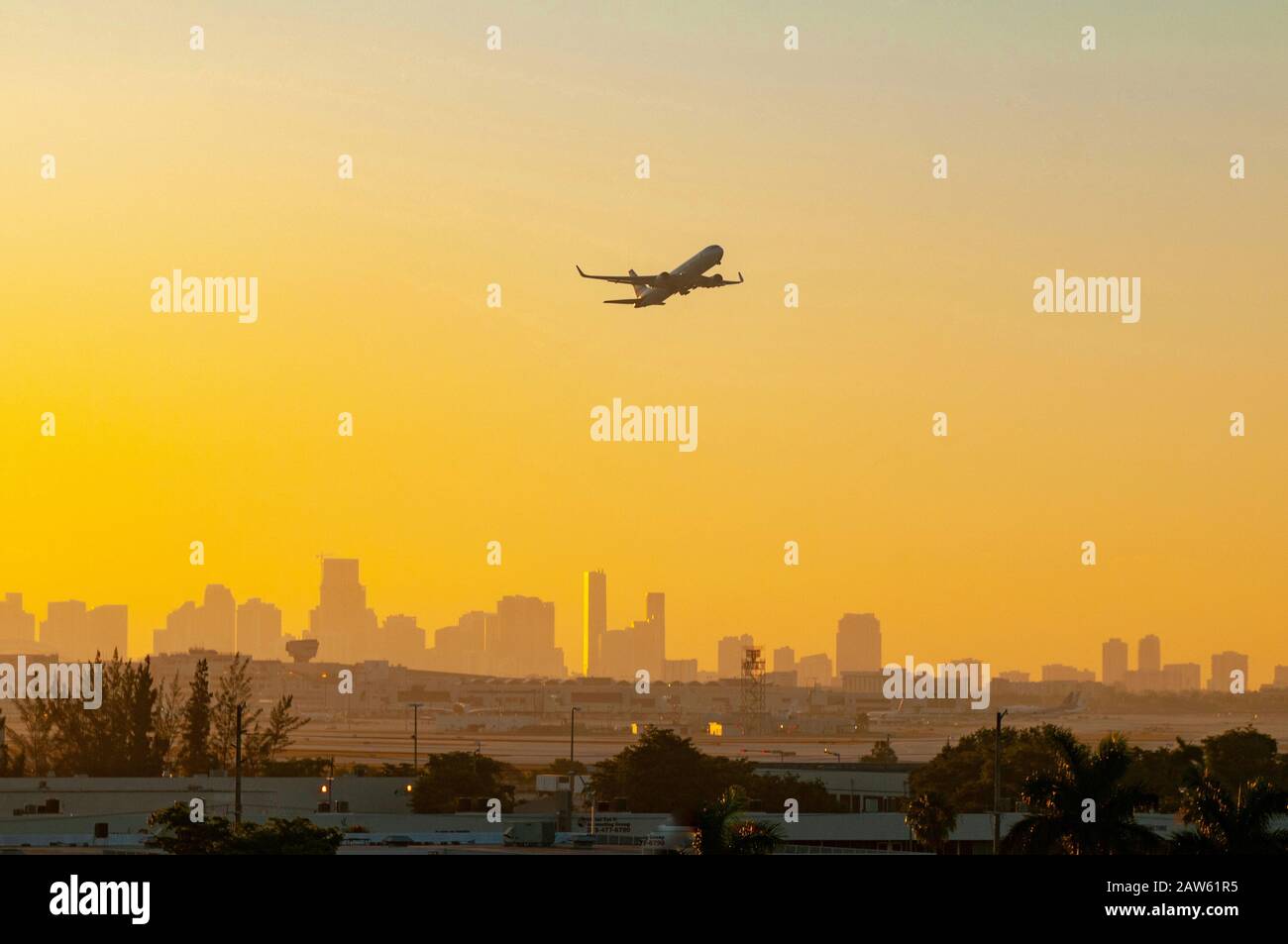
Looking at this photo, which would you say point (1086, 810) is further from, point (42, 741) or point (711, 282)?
point (42, 741)

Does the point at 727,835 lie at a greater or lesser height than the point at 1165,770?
greater

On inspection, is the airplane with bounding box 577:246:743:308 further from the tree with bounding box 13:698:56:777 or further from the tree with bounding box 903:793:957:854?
the tree with bounding box 13:698:56:777

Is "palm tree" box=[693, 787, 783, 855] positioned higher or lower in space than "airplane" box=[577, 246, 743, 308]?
lower

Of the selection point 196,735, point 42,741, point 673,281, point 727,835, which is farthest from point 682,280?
point 42,741

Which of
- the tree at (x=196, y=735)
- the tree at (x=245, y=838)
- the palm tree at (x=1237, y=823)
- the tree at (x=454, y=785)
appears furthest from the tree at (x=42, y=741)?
the palm tree at (x=1237, y=823)

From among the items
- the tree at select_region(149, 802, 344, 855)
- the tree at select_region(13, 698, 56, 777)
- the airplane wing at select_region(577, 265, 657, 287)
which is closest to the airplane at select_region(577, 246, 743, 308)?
the airplane wing at select_region(577, 265, 657, 287)
